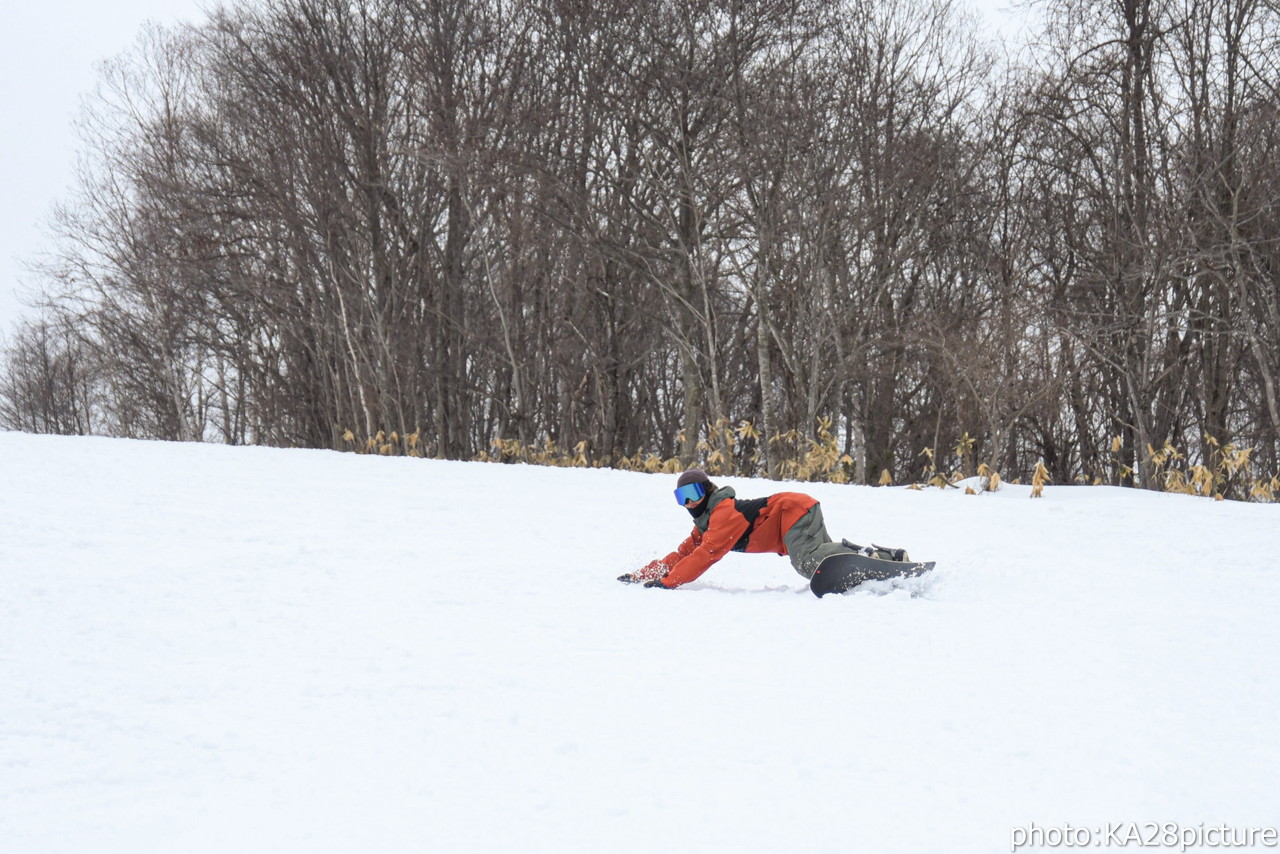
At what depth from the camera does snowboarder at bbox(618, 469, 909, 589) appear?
5.79 metres

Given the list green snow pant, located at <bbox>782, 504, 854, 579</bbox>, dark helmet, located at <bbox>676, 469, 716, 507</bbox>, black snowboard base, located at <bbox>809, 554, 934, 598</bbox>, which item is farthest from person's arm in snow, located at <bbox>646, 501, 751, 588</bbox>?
black snowboard base, located at <bbox>809, 554, 934, 598</bbox>

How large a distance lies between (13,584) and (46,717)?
214cm

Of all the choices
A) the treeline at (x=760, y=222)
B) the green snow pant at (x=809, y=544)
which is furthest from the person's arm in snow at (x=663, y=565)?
the treeline at (x=760, y=222)

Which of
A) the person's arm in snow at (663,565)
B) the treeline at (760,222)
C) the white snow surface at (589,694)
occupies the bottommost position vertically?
the white snow surface at (589,694)

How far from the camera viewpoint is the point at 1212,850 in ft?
8.11

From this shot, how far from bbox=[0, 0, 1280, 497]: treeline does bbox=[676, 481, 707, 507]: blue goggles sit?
6616 millimetres

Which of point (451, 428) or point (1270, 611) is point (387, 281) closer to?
point (451, 428)

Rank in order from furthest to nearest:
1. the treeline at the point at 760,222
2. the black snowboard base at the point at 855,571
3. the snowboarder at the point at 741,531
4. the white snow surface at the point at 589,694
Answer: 1. the treeline at the point at 760,222
2. the snowboarder at the point at 741,531
3. the black snowboard base at the point at 855,571
4. the white snow surface at the point at 589,694

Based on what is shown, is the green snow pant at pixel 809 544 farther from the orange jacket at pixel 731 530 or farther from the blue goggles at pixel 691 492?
the blue goggles at pixel 691 492

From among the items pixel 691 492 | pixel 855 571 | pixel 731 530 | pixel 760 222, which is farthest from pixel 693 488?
pixel 760 222

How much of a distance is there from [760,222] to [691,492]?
877 centimetres

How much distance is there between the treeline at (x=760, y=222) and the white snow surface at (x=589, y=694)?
619 cm

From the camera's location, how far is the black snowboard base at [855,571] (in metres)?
5.59

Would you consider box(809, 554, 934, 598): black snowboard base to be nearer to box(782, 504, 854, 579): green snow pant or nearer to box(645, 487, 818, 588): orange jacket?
box(782, 504, 854, 579): green snow pant
